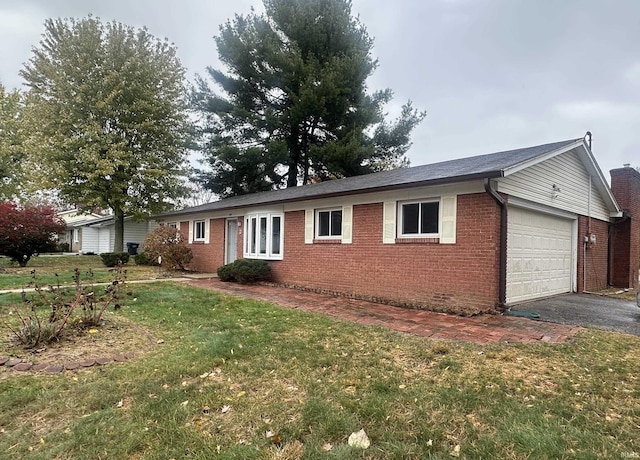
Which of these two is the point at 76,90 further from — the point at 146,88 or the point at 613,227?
the point at 613,227

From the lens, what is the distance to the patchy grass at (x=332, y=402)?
103 inches

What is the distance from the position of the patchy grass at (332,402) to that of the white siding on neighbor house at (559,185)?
12.6 feet

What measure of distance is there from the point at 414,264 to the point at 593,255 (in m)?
7.57

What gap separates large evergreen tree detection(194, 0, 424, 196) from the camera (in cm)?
2047

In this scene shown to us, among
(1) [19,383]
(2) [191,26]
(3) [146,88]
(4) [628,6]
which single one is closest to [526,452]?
(1) [19,383]

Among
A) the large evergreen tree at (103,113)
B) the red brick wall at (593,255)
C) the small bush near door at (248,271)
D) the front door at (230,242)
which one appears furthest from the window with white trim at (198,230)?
the red brick wall at (593,255)

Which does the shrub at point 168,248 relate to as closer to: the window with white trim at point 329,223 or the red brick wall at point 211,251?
the red brick wall at point 211,251

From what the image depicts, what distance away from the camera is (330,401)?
10.7 ft

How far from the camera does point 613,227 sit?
1314 centimetres

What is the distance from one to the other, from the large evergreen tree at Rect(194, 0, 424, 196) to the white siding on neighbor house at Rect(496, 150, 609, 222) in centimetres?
1118

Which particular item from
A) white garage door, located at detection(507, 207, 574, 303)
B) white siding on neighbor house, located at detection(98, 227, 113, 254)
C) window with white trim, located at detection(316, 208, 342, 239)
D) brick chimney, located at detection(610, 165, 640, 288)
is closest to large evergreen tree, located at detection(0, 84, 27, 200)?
white siding on neighbor house, located at detection(98, 227, 113, 254)

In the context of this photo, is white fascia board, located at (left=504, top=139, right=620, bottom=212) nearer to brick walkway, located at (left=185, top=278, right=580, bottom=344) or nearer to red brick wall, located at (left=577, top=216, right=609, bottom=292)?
red brick wall, located at (left=577, top=216, right=609, bottom=292)

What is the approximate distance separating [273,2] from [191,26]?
9552 mm

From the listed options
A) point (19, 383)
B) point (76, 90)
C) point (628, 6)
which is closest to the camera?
point (19, 383)
